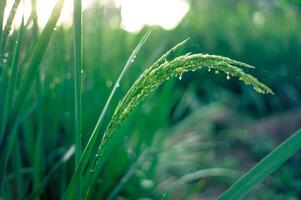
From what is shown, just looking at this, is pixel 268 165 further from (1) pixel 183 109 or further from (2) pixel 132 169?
(1) pixel 183 109

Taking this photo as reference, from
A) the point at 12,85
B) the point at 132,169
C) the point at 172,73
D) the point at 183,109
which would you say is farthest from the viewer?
the point at 183,109

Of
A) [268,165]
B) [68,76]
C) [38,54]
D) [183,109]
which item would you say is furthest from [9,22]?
[183,109]

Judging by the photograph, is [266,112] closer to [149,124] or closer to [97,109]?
[149,124]

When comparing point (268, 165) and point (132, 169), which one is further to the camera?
point (132, 169)

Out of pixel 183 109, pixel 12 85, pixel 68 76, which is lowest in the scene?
pixel 12 85

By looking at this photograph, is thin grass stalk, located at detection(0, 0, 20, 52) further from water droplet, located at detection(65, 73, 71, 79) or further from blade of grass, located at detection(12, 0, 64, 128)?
water droplet, located at detection(65, 73, 71, 79)

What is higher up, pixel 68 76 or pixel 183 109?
pixel 183 109

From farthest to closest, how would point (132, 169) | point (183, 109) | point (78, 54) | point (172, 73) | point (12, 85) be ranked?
point (183, 109)
point (132, 169)
point (12, 85)
point (78, 54)
point (172, 73)

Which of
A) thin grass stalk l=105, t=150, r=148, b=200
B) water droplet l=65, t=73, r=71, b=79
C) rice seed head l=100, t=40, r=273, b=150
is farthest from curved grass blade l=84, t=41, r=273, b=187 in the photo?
water droplet l=65, t=73, r=71, b=79
